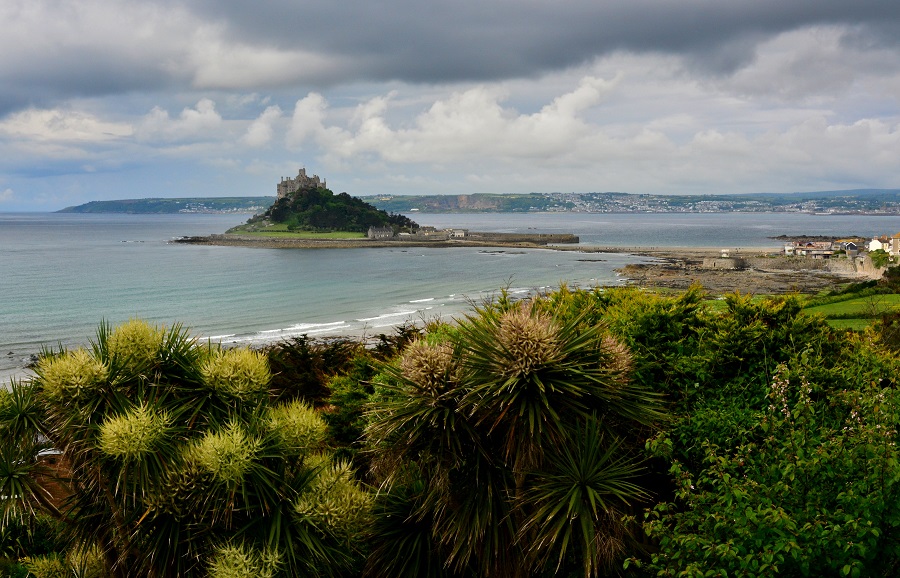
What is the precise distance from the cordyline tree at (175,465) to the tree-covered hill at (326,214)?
143m

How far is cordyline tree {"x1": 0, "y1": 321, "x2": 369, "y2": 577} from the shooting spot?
782cm

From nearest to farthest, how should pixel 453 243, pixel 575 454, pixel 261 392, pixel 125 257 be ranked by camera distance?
1. pixel 575 454
2. pixel 261 392
3. pixel 125 257
4. pixel 453 243

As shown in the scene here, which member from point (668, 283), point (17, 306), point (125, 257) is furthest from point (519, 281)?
point (125, 257)

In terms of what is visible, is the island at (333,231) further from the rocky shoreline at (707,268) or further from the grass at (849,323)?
the grass at (849,323)

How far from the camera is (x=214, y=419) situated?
8.47m

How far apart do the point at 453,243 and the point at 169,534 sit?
124m

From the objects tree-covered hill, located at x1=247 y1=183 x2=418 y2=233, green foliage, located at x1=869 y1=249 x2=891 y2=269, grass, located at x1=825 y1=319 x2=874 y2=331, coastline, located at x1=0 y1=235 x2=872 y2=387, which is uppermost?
tree-covered hill, located at x1=247 y1=183 x2=418 y2=233

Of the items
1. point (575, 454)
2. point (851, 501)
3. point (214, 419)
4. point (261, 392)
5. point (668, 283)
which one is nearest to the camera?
point (851, 501)

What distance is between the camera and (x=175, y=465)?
7.85 m

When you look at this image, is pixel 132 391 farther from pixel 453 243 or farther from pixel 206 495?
pixel 453 243

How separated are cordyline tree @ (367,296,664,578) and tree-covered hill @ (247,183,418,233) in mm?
143565

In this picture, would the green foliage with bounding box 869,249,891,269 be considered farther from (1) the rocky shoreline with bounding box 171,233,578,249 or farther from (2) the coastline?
(1) the rocky shoreline with bounding box 171,233,578,249

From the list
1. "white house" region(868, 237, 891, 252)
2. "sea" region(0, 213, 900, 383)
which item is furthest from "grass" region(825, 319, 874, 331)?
"white house" region(868, 237, 891, 252)

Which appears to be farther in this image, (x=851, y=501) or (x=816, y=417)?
(x=816, y=417)
